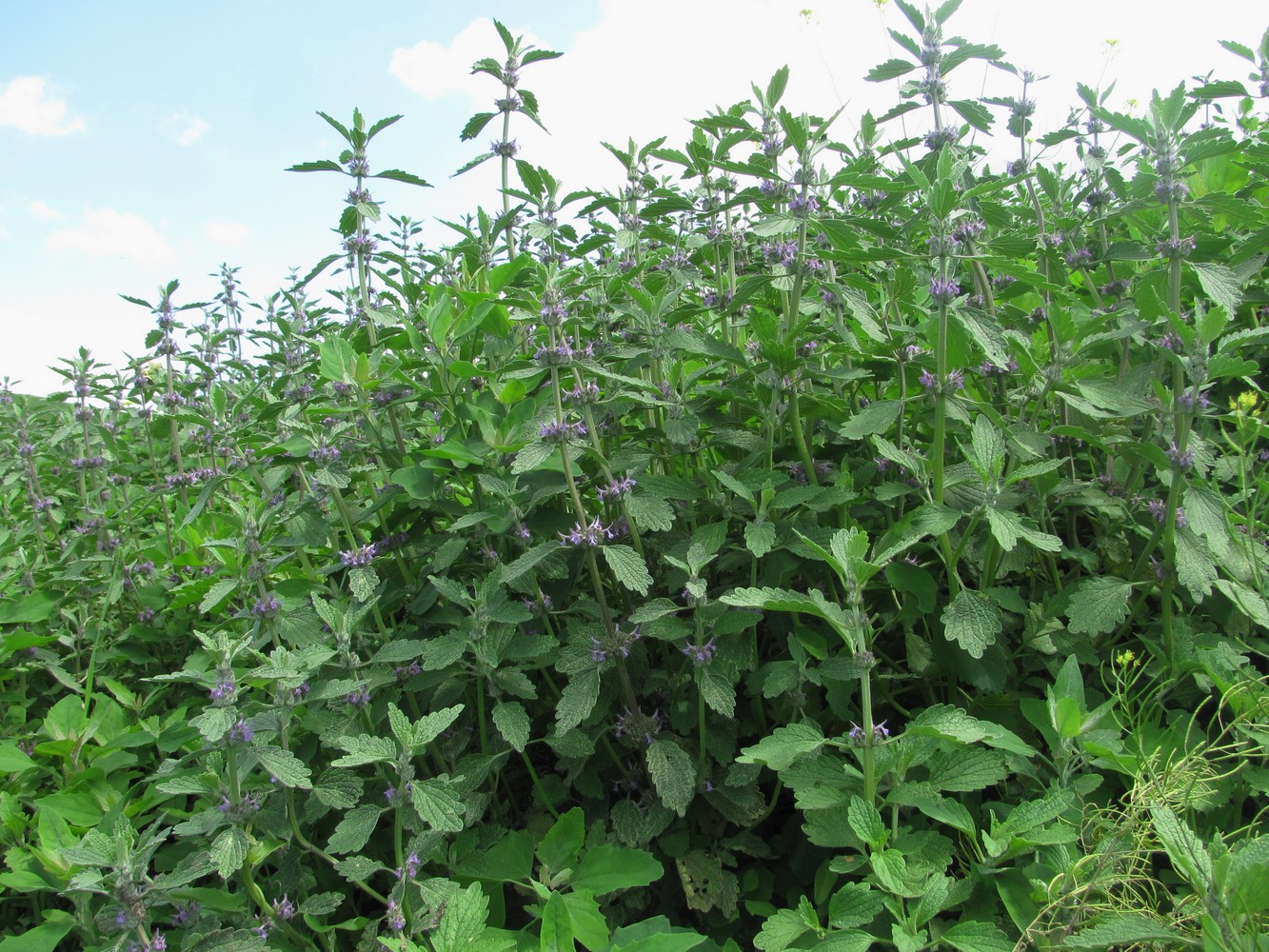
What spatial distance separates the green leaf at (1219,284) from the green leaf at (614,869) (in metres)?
1.99

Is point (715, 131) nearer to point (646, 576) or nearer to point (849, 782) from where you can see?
point (646, 576)

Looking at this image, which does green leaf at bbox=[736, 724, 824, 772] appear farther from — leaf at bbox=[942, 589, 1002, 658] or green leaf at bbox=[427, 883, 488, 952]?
green leaf at bbox=[427, 883, 488, 952]

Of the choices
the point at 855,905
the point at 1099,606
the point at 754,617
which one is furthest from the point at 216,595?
the point at 1099,606

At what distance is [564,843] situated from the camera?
2.04 metres

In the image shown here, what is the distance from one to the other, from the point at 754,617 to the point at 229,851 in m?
1.32

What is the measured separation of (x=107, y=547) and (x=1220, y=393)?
4810 millimetres

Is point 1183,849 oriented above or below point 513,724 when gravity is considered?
below

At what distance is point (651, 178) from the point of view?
312 cm

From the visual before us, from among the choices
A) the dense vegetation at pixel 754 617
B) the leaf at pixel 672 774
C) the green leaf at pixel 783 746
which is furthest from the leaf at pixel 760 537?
the leaf at pixel 672 774

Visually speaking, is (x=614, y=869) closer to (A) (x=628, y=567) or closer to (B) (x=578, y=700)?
(B) (x=578, y=700)

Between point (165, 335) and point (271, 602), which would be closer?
point (271, 602)

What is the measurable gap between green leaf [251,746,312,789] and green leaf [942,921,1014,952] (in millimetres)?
1407

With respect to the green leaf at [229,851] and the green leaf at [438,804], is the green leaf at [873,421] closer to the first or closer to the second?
the green leaf at [438,804]

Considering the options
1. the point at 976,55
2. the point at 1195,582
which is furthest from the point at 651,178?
the point at 1195,582
